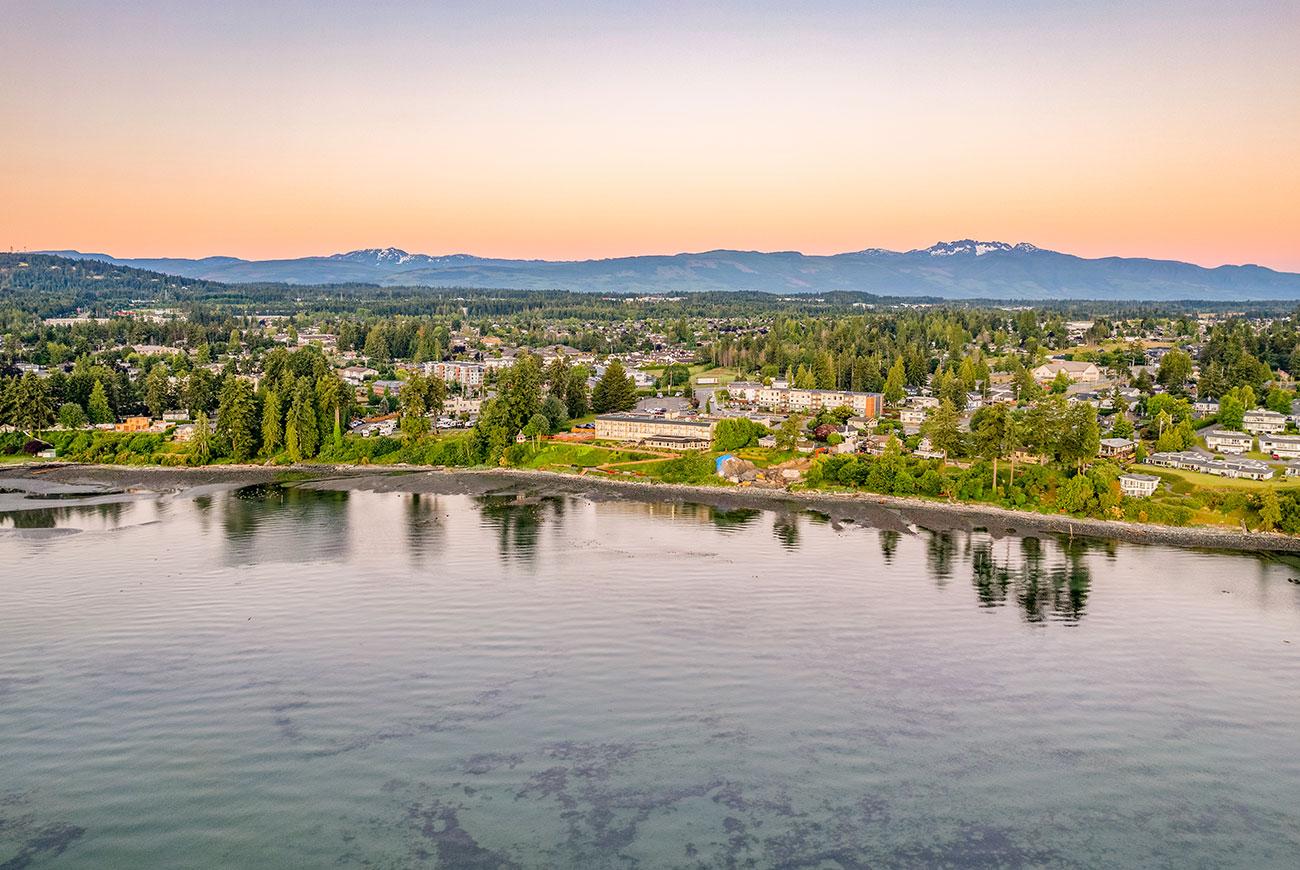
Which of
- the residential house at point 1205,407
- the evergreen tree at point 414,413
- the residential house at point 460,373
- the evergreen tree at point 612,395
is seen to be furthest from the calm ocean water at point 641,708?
the residential house at point 460,373

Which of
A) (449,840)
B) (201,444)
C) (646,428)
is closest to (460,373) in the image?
(201,444)

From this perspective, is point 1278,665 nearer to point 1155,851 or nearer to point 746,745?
point 1155,851

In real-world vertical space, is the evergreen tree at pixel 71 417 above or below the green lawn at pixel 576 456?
above

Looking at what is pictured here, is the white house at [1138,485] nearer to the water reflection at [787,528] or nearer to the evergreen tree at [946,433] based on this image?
the evergreen tree at [946,433]

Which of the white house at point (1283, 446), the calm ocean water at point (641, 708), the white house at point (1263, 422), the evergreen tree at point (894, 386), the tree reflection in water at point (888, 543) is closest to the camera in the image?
the calm ocean water at point (641, 708)

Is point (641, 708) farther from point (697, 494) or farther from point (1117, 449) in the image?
point (1117, 449)

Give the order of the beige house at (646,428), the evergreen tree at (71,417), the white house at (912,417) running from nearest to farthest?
1. the beige house at (646,428)
2. the evergreen tree at (71,417)
3. the white house at (912,417)
